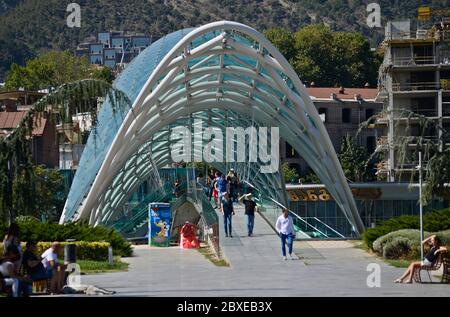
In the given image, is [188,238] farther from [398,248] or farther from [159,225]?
[398,248]

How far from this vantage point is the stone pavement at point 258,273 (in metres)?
28.9

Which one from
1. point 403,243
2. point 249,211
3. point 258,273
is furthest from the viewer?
point 249,211

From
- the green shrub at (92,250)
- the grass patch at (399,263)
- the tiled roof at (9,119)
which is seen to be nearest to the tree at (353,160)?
the tiled roof at (9,119)

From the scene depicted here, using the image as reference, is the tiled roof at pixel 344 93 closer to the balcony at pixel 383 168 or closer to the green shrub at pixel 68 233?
the balcony at pixel 383 168

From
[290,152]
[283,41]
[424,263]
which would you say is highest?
[283,41]

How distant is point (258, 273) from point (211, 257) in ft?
26.7

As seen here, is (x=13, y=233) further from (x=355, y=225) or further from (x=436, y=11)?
(x=436, y=11)

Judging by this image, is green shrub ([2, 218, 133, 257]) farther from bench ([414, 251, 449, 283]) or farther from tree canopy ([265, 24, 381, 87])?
tree canopy ([265, 24, 381, 87])

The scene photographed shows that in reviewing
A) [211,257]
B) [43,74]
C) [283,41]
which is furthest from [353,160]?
[211,257]

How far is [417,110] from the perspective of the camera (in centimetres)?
10012

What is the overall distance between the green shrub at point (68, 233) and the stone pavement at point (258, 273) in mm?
744

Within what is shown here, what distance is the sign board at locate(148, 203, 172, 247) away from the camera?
51156 millimetres

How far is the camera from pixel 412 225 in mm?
44625
